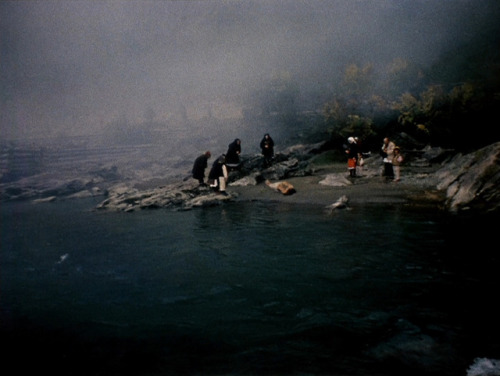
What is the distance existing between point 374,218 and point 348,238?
2274mm

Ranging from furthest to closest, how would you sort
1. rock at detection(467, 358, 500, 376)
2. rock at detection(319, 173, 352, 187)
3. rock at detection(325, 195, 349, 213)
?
rock at detection(319, 173, 352, 187) < rock at detection(325, 195, 349, 213) < rock at detection(467, 358, 500, 376)

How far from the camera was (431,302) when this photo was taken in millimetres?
5250

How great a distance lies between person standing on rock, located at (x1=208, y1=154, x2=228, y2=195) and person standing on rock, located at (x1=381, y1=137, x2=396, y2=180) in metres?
8.08

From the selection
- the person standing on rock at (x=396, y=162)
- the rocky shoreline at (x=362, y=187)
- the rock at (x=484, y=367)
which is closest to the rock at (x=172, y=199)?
the rocky shoreline at (x=362, y=187)

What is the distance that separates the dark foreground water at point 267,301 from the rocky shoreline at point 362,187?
1.57m

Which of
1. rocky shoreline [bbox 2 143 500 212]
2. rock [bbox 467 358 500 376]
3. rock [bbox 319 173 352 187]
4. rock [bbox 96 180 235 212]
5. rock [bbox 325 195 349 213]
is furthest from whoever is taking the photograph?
rock [bbox 319 173 352 187]

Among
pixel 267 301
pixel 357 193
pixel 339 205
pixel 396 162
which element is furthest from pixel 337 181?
pixel 267 301

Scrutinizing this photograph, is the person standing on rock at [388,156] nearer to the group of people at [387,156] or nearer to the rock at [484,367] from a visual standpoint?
the group of people at [387,156]

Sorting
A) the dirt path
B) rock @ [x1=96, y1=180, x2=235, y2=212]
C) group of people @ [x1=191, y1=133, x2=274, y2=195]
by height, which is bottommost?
rock @ [x1=96, y1=180, x2=235, y2=212]

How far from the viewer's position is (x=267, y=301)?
5691 mm

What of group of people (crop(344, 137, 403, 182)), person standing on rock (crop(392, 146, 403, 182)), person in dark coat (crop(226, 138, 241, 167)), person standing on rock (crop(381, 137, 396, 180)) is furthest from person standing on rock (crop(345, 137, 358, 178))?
person in dark coat (crop(226, 138, 241, 167))

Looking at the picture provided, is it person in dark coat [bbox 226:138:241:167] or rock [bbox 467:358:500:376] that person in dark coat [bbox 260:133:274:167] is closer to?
person in dark coat [bbox 226:138:241:167]

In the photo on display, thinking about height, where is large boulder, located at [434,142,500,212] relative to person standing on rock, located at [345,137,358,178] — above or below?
below

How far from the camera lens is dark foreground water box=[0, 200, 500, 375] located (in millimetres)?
4152
